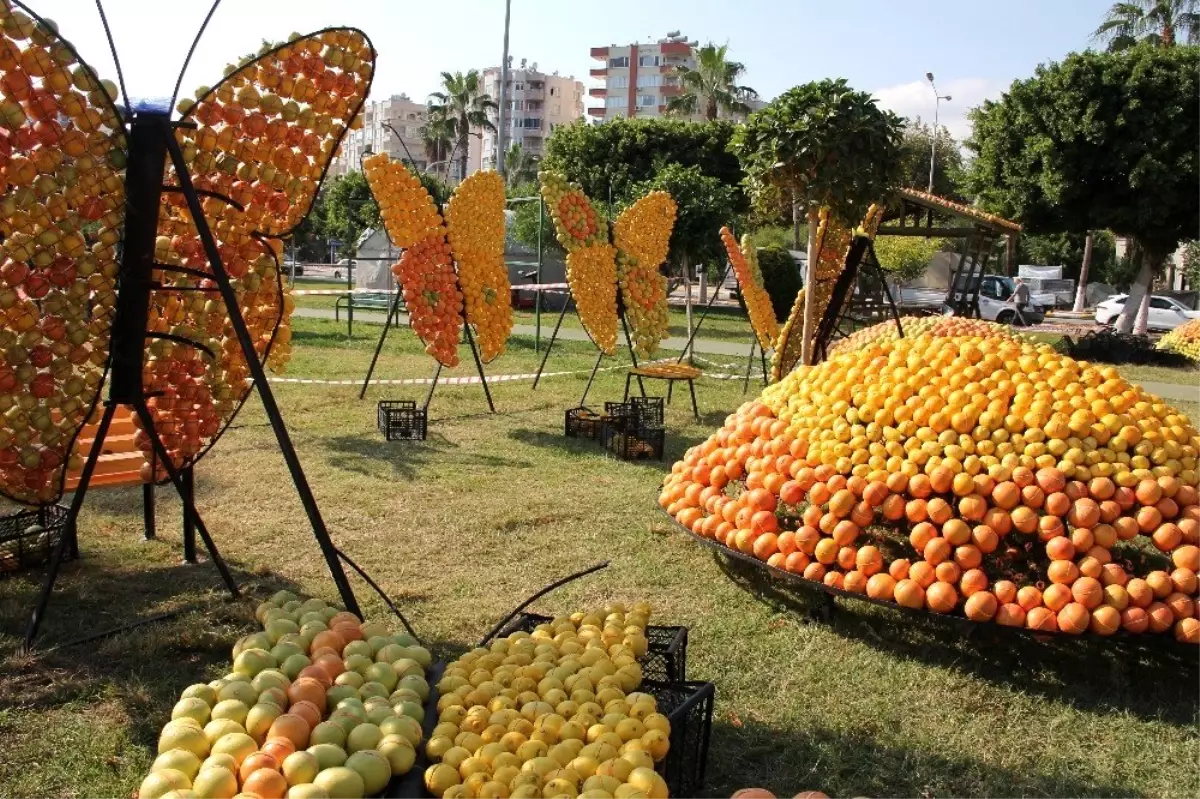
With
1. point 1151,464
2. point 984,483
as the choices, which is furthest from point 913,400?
point 1151,464

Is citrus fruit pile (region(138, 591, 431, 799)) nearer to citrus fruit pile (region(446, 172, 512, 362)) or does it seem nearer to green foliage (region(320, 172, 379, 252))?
citrus fruit pile (region(446, 172, 512, 362))

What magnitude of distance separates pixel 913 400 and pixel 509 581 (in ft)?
7.62

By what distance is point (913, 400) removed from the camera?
4.96 metres

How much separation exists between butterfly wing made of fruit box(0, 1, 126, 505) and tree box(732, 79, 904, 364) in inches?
217

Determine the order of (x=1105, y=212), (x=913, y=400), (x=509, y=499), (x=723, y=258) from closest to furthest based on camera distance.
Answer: (x=913, y=400) → (x=509, y=499) → (x=1105, y=212) → (x=723, y=258)

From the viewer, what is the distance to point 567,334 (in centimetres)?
2131

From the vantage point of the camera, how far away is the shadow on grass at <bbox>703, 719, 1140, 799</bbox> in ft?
11.0

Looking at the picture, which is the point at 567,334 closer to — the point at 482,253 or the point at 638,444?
the point at 482,253

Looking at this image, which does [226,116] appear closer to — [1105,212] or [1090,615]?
[1090,615]

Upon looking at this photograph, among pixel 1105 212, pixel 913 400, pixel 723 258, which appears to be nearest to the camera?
pixel 913 400

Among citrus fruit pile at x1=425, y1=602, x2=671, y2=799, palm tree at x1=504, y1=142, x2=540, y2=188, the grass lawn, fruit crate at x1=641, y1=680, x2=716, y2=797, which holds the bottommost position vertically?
the grass lawn

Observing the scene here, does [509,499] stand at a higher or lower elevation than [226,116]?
lower

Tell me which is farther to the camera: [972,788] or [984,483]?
[984,483]

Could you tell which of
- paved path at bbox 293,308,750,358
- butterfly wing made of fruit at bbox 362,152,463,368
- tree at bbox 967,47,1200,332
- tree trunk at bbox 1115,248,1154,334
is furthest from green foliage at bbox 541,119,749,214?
butterfly wing made of fruit at bbox 362,152,463,368
